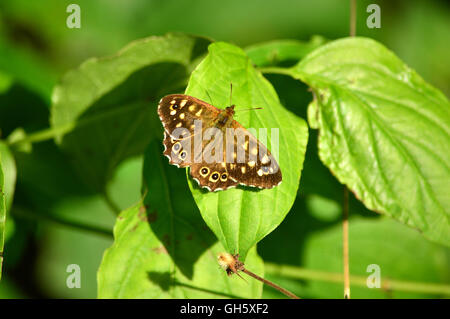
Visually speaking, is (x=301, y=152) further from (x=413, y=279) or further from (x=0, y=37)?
(x=0, y=37)

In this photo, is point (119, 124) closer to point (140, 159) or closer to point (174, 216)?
point (174, 216)

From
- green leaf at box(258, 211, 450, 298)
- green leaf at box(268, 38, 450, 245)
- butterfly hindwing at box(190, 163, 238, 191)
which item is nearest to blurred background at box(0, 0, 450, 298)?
green leaf at box(258, 211, 450, 298)

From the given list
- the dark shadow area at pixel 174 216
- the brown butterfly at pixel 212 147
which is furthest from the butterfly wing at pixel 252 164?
the dark shadow area at pixel 174 216

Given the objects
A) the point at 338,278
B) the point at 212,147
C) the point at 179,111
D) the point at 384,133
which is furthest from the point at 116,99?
the point at 338,278

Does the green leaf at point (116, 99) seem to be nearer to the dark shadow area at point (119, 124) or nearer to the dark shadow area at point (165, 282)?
the dark shadow area at point (119, 124)

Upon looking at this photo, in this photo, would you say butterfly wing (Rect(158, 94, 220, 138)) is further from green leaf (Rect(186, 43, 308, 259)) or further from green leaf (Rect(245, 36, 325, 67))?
green leaf (Rect(245, 36, 325, 67))

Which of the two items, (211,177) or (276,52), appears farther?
(276,52)

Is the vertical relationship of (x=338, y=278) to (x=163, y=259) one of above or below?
below

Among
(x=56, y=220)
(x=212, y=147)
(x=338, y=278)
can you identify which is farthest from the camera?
(x=338, y=278)
